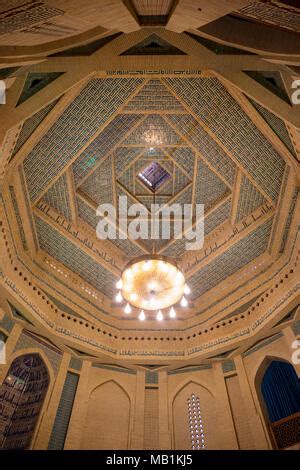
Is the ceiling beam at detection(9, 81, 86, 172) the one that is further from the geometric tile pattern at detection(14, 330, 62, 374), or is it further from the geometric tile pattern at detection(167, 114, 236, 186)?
the geometric tile pattern at detection(14, 330, 62, 374)

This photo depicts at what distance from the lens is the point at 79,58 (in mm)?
4551

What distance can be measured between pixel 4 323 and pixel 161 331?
4171mm

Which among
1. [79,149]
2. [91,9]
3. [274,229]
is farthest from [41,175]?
[274,229]

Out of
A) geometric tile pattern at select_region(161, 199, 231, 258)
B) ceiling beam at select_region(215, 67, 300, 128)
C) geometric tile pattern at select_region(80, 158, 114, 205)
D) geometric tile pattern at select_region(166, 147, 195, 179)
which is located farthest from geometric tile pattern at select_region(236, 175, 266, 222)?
geometric tile pattern at select_region(80, 158, 114, 205)

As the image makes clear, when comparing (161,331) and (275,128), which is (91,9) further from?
(161,331)

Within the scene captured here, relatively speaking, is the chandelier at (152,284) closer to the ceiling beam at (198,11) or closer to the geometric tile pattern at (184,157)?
the ceiling beam at (198,11)

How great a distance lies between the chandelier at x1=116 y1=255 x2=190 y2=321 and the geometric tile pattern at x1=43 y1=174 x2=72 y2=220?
152 inches

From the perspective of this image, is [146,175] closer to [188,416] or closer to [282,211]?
[282,211]

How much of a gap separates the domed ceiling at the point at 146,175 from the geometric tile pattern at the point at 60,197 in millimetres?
28

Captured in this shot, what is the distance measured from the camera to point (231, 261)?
8594 mm

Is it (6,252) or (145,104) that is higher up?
(145,104)

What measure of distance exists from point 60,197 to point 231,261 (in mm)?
5058

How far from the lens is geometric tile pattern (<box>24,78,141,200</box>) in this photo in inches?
250
